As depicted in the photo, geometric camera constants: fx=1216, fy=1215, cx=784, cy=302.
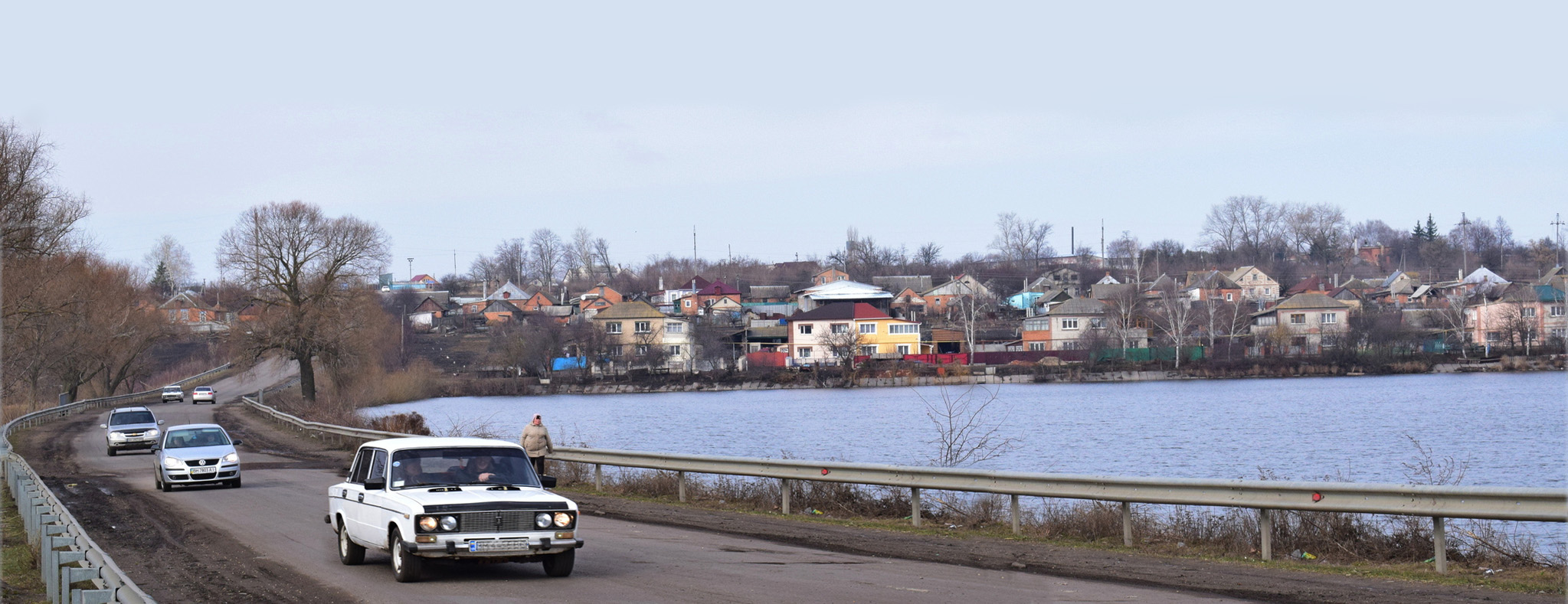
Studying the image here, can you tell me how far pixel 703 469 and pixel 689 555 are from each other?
6.51 m

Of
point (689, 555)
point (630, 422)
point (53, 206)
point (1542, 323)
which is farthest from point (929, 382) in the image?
point (689, 555)

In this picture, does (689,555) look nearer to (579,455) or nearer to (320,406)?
(579,455)

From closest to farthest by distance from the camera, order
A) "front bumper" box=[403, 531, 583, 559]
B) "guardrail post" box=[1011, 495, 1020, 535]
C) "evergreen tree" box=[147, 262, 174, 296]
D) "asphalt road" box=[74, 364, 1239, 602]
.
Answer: "asphalt road" box=[74, 364, 1239, 602], "front bumper" box=[403, 531, 583, 559], "guardrail post" box=[1011, 495, 1020, 535], "evergreen tree" box=[147, 262, 174, 296]

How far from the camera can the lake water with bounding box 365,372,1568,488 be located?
35562 mm

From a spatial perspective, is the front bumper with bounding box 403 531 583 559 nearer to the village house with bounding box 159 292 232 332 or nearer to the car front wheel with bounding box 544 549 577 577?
the car front wheel with bounding box 544 549 577 577

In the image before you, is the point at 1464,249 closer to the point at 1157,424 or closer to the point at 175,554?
the point at 1157,424

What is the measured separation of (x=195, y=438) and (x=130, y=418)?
1412 cm

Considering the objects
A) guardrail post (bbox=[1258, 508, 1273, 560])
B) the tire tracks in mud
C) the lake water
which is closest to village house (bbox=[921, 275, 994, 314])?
the lake water

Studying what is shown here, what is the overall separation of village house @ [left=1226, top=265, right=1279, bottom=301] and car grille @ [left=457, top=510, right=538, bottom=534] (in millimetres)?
153231

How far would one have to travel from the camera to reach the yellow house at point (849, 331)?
11694 centimetres

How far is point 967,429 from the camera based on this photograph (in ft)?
142

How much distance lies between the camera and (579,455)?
2364cm

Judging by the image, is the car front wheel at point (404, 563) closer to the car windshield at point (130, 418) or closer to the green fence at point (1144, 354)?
the car windshield at point (130, 418)

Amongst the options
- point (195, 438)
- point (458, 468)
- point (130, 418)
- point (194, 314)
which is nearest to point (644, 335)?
point (194, 314)
